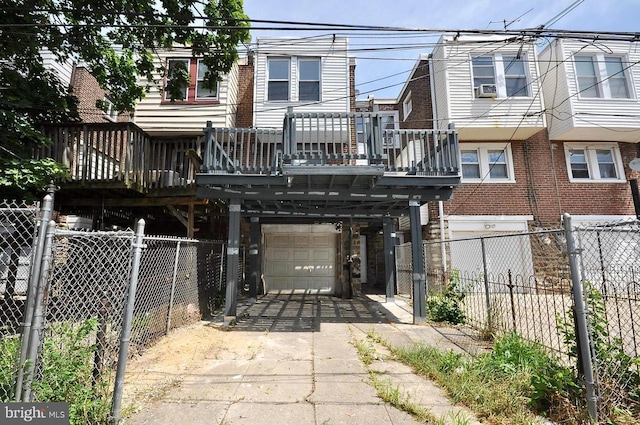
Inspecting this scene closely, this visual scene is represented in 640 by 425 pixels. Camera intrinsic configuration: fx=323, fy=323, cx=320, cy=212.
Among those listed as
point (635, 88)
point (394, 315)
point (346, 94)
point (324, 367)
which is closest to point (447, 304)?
point (394, 315)

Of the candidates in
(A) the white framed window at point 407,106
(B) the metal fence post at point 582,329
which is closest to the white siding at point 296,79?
(A) the white framed window at point 407,106

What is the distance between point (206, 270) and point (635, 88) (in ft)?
49.5

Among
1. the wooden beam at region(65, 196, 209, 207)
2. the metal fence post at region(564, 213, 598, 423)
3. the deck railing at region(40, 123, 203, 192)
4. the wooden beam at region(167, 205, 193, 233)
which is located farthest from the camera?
the wooden beam at region(167, 205, 193, 233)

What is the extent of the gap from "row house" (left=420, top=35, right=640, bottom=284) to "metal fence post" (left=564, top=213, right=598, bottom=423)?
8.38m

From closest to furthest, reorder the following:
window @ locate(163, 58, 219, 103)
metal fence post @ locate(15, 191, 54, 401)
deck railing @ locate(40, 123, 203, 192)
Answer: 1. metal fence post @ locate(15, 191, 54, 401)
2. deck railing @ locate(40, 123, 203, 192)
3. window @ locate(163, 58, 219, 103)

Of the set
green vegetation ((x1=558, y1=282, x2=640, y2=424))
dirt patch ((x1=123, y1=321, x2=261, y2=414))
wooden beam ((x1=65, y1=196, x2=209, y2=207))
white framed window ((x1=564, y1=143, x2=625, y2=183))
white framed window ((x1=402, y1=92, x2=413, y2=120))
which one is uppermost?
white framed window ((x1=402, y1=92, x2=413, y2=120))

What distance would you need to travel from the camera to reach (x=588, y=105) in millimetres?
10906

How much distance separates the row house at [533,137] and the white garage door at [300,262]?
3.83 m

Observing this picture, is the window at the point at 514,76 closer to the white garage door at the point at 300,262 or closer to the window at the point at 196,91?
the white garage door at the point at 300,262

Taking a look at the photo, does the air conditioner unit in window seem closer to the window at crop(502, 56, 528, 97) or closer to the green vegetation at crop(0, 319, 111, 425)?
the window at crop(502, 56, 528, 97)

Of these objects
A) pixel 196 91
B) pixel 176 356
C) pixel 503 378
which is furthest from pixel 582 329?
pixel 196 91

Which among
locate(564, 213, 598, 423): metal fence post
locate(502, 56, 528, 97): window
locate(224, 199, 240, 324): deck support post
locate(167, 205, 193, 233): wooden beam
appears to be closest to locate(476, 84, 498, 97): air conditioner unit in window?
locate(502, 56, 528, 97): window

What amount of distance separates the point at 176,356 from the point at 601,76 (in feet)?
A: 49.7

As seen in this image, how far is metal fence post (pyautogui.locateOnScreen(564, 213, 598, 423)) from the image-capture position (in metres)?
2.70
